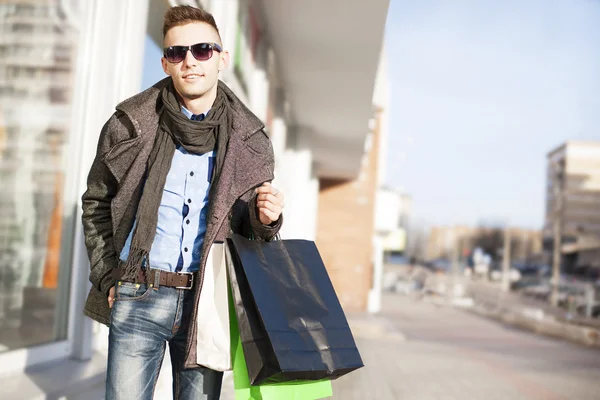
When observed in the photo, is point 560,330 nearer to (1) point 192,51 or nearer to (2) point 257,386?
(2) point 257,386

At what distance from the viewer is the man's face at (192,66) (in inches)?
87.2

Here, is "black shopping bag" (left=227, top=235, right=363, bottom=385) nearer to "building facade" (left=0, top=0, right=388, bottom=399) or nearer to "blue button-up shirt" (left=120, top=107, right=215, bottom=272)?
"blue button-up shirt" (left=120, top=107, right=215, bottom=272)

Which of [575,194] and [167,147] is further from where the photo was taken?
[575,194]

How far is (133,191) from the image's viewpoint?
2182 mm

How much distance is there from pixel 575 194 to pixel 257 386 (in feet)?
384

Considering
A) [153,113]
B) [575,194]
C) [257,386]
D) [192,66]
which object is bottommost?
[257,386]

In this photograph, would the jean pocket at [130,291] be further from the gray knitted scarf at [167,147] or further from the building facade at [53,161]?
the building facade at [53,161]

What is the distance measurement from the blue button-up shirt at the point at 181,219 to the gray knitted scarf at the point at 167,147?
0.04 meters

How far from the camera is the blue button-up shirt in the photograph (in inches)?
84.7

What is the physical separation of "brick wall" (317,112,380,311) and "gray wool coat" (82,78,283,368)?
74.3 ft

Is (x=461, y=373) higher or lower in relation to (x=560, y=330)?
higher

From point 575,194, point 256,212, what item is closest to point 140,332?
point 256,212

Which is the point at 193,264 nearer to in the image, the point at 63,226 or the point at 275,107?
the point at 63,226

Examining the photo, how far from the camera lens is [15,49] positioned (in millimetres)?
3539
